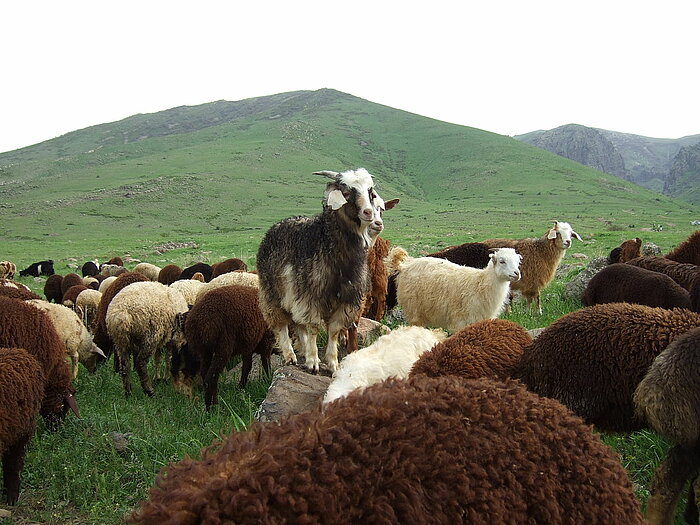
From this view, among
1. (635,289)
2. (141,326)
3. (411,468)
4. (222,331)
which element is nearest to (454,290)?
(635,289)

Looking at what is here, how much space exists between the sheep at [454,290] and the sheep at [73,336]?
5.42m

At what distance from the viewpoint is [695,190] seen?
392 feet

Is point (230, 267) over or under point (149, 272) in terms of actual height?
over

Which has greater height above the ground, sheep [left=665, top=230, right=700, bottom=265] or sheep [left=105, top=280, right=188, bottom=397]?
sheep [left=665, top=230, right=700, bottom=265]

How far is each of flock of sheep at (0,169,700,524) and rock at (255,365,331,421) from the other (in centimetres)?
36

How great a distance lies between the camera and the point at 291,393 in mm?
5012

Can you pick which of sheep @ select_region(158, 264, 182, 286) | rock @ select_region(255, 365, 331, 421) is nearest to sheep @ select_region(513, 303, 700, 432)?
rock @ select_region(255, 365, 331, 421)

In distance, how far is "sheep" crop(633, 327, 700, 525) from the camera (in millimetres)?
2998

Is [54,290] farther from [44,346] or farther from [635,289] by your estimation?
[635,289]

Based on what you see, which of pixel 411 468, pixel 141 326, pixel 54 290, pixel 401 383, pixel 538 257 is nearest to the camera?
pixel 411 468

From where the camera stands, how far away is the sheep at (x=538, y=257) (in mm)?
11609

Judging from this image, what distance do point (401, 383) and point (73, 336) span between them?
781cm

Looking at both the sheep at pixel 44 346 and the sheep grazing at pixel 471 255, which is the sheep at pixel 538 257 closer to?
the sheep grazing at pixel 471 255

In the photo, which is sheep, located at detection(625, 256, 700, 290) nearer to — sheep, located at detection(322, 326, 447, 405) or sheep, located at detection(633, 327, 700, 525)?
sheep, located at detection(322, 326, 447, 405)
